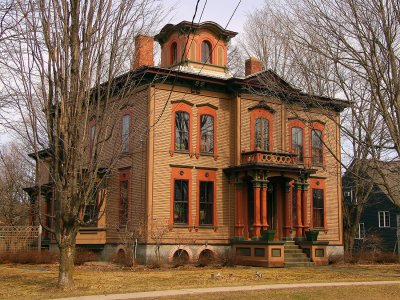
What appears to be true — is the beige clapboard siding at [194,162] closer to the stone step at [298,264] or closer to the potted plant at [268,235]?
the potted plant at [268,235]

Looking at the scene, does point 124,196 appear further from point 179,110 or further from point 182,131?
point 179,110

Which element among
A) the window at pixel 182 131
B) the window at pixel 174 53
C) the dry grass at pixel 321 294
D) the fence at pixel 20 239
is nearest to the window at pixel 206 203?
the window at pixel 182 131

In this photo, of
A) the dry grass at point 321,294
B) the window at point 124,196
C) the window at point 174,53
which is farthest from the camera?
the window at point 174,53

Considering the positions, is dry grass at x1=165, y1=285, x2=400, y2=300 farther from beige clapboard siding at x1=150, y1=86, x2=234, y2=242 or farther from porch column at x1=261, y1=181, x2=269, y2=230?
beige clapboard siding at x1=150, y1=86, x2=234, y2=242

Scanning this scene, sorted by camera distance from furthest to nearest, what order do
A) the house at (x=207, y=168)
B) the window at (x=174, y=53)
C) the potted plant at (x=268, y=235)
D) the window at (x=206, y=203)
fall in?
the window at (x=174, y=53) < the window at (x=206, y=203) < the house at (x=207, y=168) < the potted plant at (x=268, y=235)

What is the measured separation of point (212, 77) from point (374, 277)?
41.7 ft

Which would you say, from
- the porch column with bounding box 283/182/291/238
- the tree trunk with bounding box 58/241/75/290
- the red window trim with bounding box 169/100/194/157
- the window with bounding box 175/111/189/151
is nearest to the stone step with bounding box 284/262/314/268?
the porch column with bounding box 283/182/291/238

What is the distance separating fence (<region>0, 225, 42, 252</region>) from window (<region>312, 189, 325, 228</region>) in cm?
1503

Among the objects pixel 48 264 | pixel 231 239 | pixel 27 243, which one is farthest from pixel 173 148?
pixel 27 243

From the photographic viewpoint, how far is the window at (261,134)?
30.0 m

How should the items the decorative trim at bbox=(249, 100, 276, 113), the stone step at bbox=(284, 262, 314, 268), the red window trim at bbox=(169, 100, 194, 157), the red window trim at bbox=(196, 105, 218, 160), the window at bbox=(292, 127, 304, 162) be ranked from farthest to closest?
the window at bbox=(292, 127, 304, 162), the decorative trim at bbox=(249, 100, 276, 113), the red window trim at bbox=(196, 105, 218, 160), the red window trim at bbox=(169, 100, 194, 157), the stone step at bbox=(284, 262, 314, 268)

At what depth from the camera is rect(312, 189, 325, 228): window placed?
3231 centimetres

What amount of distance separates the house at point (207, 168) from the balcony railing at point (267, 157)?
5cm

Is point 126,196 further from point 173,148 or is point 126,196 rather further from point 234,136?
point 234,136
